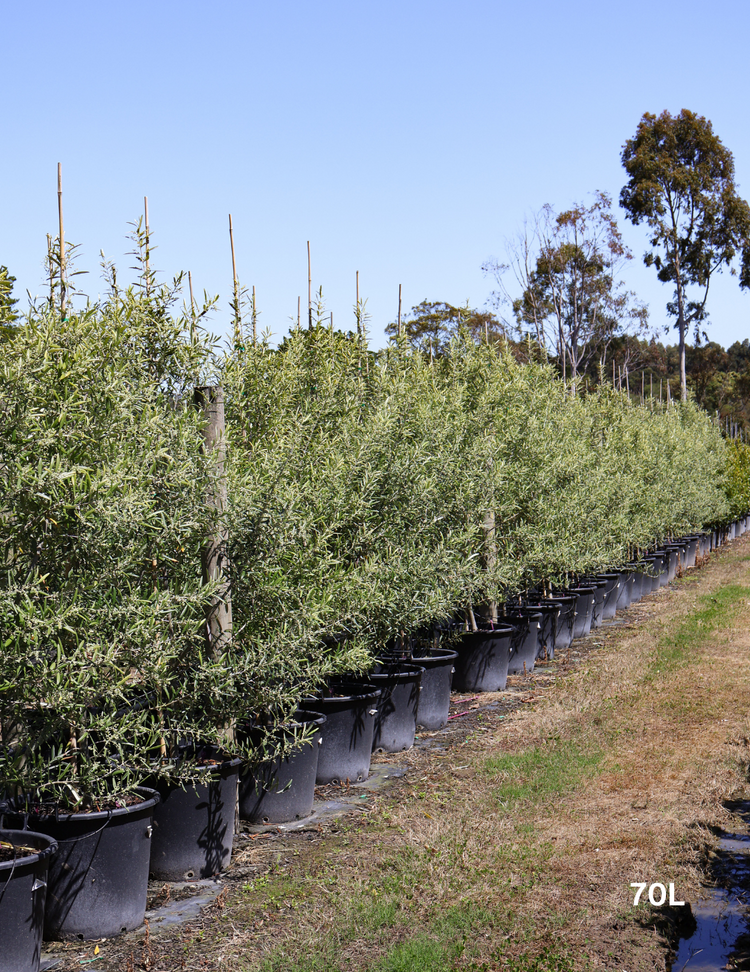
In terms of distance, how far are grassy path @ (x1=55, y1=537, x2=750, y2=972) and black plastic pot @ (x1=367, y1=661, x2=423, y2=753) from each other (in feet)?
0.80

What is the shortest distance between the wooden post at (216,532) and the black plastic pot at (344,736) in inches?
53.0

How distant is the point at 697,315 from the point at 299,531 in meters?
38.4

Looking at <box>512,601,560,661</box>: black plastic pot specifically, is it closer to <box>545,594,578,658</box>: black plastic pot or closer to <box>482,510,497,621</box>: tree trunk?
<box>545,594,578,658</box>: black plastic pot

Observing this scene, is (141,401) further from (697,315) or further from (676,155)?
(697,315)

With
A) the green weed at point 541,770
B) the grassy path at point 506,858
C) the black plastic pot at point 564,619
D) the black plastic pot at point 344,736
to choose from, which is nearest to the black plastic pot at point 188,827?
the grassy path at point 506,858

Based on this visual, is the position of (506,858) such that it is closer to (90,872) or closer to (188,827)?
(188,827)

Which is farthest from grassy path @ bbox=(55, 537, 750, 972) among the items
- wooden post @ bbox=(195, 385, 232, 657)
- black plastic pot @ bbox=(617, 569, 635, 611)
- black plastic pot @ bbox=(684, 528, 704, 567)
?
black plastic pot @ bbox=(684, 528, 704, 567)

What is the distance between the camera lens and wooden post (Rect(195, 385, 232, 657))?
4.61 m

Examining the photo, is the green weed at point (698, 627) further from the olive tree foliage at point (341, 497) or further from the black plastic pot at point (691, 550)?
the black plastic pot at point (691, 550)

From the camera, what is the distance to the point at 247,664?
14.8ft

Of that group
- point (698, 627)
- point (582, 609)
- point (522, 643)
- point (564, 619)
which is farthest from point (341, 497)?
point (698, 627)

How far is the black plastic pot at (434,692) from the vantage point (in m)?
7.45

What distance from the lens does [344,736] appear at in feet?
19.9

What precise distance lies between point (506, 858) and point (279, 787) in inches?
54.1
